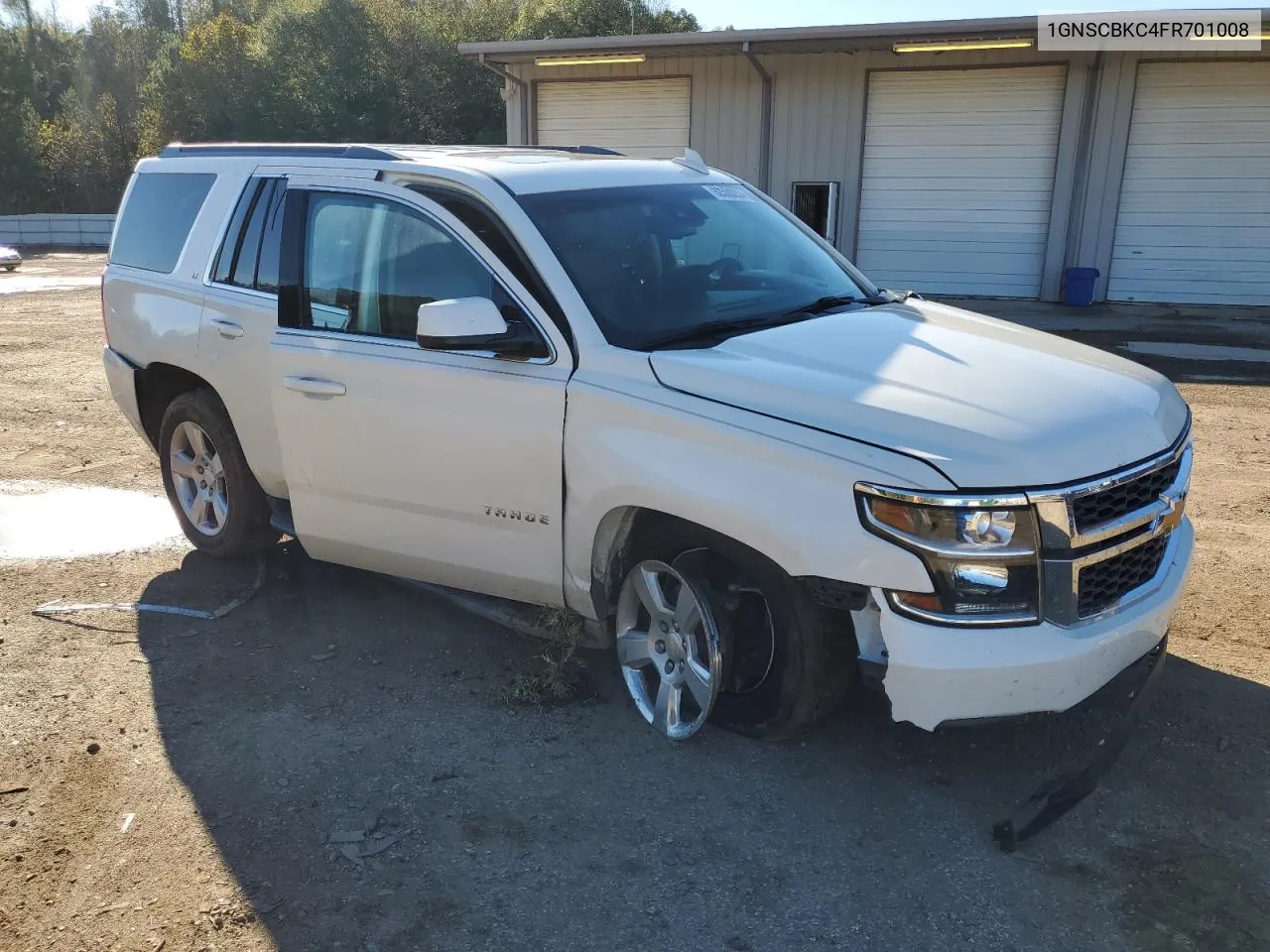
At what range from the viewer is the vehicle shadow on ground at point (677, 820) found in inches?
112

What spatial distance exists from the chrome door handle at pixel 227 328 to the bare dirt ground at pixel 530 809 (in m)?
1.34

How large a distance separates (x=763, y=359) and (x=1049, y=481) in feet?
3.27

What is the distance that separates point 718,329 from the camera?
3.83 metres

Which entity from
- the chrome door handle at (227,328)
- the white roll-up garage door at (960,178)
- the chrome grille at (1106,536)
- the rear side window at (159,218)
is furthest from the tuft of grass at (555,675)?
the white roll-up garage door at (960,178)

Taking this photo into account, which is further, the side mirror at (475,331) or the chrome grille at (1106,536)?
A: the side mirror at (475,331)

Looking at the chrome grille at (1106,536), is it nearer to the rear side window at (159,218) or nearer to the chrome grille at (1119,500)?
the chrome grille at (1119,500)

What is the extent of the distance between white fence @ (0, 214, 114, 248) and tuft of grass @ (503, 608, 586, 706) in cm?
3832

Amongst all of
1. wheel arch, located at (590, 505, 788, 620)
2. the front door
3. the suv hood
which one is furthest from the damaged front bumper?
the front door

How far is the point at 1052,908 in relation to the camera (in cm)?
287

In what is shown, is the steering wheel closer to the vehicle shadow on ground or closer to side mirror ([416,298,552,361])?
side mirror ([416,298,552,361])

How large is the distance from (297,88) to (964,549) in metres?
46.3

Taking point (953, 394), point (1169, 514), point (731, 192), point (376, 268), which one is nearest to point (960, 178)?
point (731, 192)

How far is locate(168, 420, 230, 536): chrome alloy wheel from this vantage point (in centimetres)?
536

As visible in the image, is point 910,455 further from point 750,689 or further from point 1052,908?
point 1052,908
